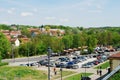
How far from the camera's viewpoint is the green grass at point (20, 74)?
48.3 metres

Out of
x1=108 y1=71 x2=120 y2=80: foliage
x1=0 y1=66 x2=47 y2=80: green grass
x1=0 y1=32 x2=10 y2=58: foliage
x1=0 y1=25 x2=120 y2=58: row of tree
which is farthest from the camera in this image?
x1=0 y1=25 x2=120 y2=58: row of tree

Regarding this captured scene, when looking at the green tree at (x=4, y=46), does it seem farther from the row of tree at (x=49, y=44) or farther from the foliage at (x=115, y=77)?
the foliage at (x=115, y=77)

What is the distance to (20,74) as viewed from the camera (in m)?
50.0

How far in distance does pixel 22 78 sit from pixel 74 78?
27.7 ft

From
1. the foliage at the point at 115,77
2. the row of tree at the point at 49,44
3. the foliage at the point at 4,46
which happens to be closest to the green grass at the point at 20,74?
the foliage at the point at 4,46

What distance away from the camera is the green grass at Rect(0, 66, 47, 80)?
4828 cm

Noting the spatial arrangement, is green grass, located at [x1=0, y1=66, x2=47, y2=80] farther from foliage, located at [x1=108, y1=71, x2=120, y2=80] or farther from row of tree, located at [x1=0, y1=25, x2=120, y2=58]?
foliage, located at [x1=108, y1=71, x2=120, y2=80]

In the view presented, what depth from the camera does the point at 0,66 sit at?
190 ft

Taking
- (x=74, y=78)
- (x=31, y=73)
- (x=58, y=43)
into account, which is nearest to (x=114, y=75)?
(x=74, y=78)

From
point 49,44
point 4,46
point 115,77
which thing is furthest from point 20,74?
point 49,44

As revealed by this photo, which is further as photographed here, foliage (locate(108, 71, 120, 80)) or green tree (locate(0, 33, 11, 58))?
green tree (locate(0, 33, 11, 58))

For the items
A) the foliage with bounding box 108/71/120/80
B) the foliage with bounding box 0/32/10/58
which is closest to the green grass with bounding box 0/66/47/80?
the foliage with bounding box 0/32/10/58

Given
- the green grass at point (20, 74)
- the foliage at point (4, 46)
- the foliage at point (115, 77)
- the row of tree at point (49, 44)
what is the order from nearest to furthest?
1. the foliage at point (115, 77)
2. the green grass at point (20, 74)
3. the foliage at point (4, 46)
4. the row of tree at point (49, 44)

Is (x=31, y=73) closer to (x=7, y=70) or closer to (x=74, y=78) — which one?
(x=7, y=70)
